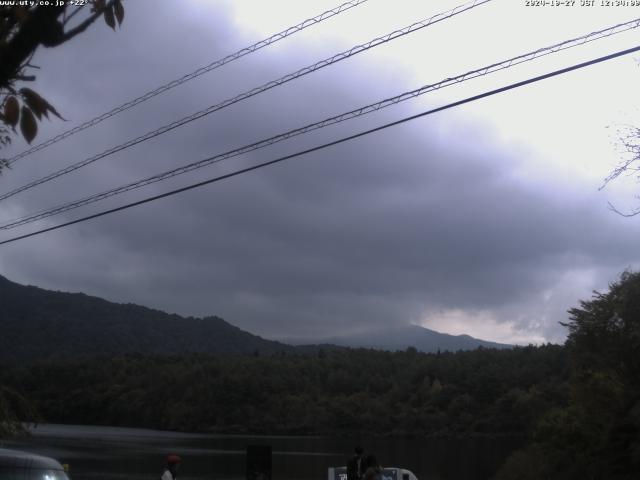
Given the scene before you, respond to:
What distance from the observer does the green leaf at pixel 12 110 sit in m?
4.07

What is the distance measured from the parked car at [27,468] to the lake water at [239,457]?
979 inches

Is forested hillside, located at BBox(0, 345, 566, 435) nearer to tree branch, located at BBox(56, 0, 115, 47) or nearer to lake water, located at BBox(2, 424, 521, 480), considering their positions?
lake water, located at BBox(2, 424, 521, 480)

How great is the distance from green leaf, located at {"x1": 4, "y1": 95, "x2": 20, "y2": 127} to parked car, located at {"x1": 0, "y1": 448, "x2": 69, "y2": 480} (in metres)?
7.90

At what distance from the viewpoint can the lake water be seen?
47.8m

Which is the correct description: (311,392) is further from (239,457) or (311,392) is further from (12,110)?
(12,110)

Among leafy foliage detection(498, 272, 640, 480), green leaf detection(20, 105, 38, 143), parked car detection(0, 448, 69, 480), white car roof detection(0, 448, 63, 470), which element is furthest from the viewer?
leafy foliage detection(498, 272, 640, 480)

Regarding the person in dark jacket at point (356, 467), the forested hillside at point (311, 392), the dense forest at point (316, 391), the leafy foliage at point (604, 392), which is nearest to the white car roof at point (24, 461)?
the person in dark jacket at point (356, 467)

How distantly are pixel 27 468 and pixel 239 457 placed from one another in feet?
183

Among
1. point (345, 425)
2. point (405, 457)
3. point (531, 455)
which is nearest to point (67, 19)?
point (531, 455)

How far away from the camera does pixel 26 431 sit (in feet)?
44.2

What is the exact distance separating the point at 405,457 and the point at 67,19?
6177 centimetres

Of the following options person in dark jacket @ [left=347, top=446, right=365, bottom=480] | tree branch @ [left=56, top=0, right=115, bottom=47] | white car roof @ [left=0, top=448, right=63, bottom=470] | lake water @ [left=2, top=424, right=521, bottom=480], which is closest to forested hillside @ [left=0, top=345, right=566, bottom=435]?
lake water @ [left=2, top=424, right=521, bottom=480]

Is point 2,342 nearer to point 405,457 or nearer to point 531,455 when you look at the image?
point 405,457

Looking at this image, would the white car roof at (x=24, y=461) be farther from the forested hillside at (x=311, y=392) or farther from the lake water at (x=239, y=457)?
the forested hillside at (x=311, y=392)
